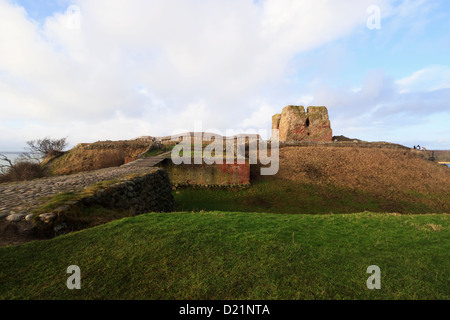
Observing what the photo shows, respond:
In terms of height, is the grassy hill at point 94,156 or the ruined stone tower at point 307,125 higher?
the ruined stone tower at point 307,125

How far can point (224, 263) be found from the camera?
291 cm

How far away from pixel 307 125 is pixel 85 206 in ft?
80.6

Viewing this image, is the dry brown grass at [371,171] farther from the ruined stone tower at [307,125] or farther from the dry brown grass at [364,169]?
the ruined stone tower at [307,125]

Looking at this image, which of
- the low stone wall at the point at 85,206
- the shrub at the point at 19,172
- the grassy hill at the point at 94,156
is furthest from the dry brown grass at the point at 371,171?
the shrub at the point at 19,172

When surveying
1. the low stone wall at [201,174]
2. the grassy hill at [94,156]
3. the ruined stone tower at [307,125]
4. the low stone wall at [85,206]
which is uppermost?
the ruined stone tower at [307,125]

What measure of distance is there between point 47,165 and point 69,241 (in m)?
22.5

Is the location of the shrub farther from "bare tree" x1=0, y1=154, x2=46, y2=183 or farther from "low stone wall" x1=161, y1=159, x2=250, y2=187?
"low stone wall" x1=161, y1=159, x2=250, y2=187

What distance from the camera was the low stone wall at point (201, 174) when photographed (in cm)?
1390

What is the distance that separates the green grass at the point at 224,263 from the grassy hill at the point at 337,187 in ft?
24.5

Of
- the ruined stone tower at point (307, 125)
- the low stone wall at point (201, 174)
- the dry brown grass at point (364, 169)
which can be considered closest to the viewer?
the low stone wall at point (201, 174)

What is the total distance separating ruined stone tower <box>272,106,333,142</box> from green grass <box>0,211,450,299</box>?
69.5 feet

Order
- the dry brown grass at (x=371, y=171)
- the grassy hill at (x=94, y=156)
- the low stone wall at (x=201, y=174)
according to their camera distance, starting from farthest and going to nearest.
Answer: the grassy hill at (x=94, y=156) → the dry brown grass at (x=371, y=171) → the low stone wall at (x=201, y=174)
